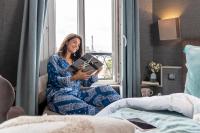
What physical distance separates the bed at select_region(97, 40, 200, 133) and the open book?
958mm

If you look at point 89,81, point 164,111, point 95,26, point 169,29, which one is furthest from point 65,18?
point 164,111

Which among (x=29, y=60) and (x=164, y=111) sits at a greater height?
(x=29, y=60)

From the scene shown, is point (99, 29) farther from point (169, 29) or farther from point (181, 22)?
point (181, 22)

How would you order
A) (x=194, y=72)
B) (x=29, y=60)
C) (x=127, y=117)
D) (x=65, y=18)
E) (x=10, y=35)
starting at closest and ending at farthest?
(x=127, y=117)
(x=194, y=72)
(x=29, y=60)
(x=10, y=35)
(x=65, y=18)

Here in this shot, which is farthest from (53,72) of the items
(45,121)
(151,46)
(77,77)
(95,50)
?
(45,121)

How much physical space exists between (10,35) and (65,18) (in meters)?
0.83

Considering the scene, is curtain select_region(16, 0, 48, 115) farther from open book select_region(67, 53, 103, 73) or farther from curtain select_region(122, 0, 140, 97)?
curtain select_region(122, 0, 140, 97)

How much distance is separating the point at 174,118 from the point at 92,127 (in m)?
1.06

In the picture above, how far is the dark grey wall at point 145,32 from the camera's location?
3686 mm

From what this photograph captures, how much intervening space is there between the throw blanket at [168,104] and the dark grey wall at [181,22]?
5.06 ft

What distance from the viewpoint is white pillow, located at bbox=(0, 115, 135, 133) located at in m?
0.68

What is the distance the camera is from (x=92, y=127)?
2.34 ft

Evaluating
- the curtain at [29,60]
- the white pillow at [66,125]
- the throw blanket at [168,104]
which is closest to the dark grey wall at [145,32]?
the curtain at [29,60]

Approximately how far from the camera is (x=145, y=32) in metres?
3.70
